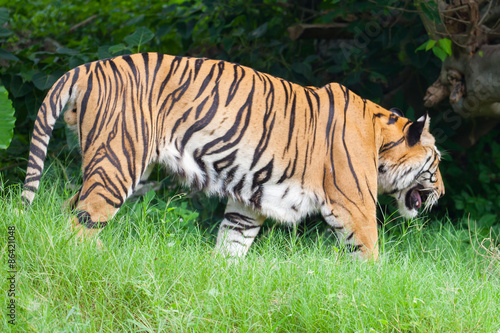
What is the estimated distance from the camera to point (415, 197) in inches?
183

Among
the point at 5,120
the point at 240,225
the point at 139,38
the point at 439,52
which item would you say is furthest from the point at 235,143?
the point at 439,52

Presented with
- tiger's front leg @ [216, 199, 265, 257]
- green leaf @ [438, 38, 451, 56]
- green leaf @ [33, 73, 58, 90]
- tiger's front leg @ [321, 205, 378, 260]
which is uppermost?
green leaf @ [438, 38, 451, 56]

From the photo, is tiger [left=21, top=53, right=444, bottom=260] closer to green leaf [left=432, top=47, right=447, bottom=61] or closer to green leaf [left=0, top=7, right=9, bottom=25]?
green leaf [left=432, top=47, right=447, bottom=61]

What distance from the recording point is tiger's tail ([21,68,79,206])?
331 cm

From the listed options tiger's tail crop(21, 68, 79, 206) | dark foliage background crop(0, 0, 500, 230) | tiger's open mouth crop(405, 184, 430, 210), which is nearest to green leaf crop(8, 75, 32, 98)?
dark foliage background crop(0, 0, 500, 230)

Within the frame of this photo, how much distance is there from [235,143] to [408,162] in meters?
1.51

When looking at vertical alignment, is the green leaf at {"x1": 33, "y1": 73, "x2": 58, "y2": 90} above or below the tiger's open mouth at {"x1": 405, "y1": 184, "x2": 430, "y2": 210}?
above

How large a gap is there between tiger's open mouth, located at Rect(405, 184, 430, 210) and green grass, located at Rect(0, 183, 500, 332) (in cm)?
123

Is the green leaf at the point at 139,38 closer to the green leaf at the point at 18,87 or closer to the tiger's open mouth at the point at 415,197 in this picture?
the green leaf at the point at 18,87

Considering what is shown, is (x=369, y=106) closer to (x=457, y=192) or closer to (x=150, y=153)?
(x=150, y=153)

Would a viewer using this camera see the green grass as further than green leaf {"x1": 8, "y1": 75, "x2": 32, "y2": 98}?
No

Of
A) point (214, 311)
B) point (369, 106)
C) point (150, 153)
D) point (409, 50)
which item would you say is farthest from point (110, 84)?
point (409, 50)

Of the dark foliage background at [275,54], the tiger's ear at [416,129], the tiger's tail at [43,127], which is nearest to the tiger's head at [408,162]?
the tiger's ear at [416,129]

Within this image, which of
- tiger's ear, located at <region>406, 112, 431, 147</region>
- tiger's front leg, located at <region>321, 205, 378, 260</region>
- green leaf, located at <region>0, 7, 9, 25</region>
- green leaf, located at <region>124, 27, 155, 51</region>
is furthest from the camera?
green leaf, located at <region>124, 27, 155, 51</region>
